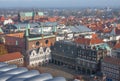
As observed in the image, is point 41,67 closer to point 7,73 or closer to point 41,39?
point 41,39

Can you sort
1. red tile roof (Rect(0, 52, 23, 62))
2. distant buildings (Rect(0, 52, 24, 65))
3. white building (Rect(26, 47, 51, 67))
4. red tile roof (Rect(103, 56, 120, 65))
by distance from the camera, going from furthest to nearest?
white building (Rect(26, 47, 51, 67)) → distant buildings (Rect(0, 52, 24, 65)) → red tile roof (Rect(0, 52, 23, 62)) → red tile roof (Rect(103, 56, 120, 65))

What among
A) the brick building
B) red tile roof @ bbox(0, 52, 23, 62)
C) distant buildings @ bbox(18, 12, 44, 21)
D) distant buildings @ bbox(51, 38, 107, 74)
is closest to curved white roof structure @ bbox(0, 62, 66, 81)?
red tile roof @ bbox(0, 52, 23, 62)

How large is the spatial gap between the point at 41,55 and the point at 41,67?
1880mm

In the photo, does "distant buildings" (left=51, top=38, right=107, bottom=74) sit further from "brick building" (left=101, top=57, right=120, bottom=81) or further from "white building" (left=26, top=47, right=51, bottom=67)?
"brick building" (left=101, top=57, right=120, bottom=81)

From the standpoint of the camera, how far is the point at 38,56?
3625 cm

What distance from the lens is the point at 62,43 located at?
122ft

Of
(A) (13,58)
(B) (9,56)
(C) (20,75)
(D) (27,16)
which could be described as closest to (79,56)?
(A) (13,58)

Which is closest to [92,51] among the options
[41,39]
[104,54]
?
[104,54]

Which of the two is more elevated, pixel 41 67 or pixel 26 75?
pixel 26 75

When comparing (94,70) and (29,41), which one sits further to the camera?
(29,41)

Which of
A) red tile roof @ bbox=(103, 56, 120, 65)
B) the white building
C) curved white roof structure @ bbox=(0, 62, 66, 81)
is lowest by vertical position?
the white building

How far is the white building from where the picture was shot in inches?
1396

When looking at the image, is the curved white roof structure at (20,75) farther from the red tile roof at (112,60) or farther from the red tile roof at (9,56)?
the red tile roof at (112,60)

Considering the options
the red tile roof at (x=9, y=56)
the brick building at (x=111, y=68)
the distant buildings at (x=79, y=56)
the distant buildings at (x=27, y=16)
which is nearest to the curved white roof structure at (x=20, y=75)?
the red tile roof at (x=9, y=56)
